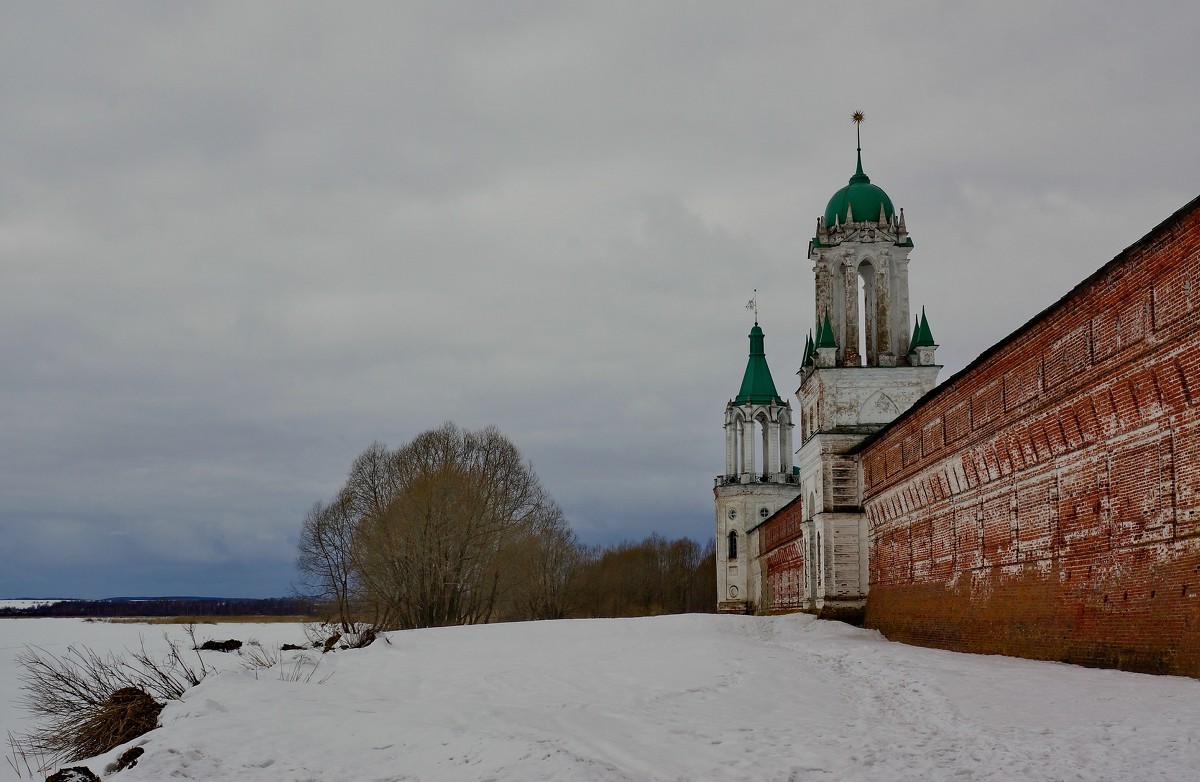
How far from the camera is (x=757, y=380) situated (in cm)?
6462

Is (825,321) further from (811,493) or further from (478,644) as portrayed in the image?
(478,644)

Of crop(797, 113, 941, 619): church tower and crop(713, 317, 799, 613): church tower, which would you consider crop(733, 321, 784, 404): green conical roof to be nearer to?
crop(713, 317, 799, 613): church tower

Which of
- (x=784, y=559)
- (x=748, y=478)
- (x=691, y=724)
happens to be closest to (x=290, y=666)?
(x=691, y=724)

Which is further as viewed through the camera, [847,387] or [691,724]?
[847,387]

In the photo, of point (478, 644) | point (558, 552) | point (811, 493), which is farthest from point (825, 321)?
point (558, 552)

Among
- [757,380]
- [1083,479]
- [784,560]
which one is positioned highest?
[757,380]

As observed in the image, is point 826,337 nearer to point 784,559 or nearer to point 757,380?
point 784,559

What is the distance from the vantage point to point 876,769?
7797 mm

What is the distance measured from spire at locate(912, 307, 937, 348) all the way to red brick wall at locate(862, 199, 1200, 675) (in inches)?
412

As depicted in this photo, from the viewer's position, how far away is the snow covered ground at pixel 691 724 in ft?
26.2

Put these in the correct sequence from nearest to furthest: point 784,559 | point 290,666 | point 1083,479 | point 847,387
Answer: point 1083,479, point 290,666, point 847,387, point 784,559

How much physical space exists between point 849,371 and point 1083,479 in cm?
1652

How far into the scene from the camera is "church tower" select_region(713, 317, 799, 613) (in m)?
57.8

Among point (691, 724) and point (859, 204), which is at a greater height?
point (859, 204)
